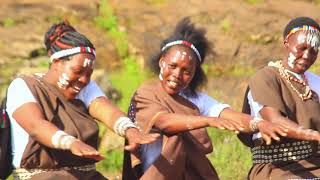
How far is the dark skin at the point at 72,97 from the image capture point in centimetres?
501

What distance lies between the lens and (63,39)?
17.9 feet

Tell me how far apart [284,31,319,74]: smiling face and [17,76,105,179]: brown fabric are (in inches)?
60.1

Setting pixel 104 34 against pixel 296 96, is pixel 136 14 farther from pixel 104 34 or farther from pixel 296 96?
pixel 296 96

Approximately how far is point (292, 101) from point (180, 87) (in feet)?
2.64

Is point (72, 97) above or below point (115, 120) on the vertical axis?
above

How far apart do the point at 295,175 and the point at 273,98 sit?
573 millimetres

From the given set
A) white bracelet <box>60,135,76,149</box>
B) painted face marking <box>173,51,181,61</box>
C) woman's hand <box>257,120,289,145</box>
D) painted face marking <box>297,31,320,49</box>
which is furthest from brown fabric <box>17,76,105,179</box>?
painted face marking <box>297,31,320,49</box>

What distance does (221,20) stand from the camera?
12.6m

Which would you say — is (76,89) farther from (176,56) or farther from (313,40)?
(313,40)

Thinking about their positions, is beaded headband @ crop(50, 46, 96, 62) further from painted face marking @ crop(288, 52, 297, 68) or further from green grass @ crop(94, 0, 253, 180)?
green grass @ crop(94, 0, 253, 180)

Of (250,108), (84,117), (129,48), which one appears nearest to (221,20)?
(129,48)

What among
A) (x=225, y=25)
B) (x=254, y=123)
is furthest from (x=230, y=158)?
(x=225, y=25)

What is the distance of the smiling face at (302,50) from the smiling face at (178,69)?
71 centimetres

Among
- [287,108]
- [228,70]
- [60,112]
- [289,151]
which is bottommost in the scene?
[228,70]
